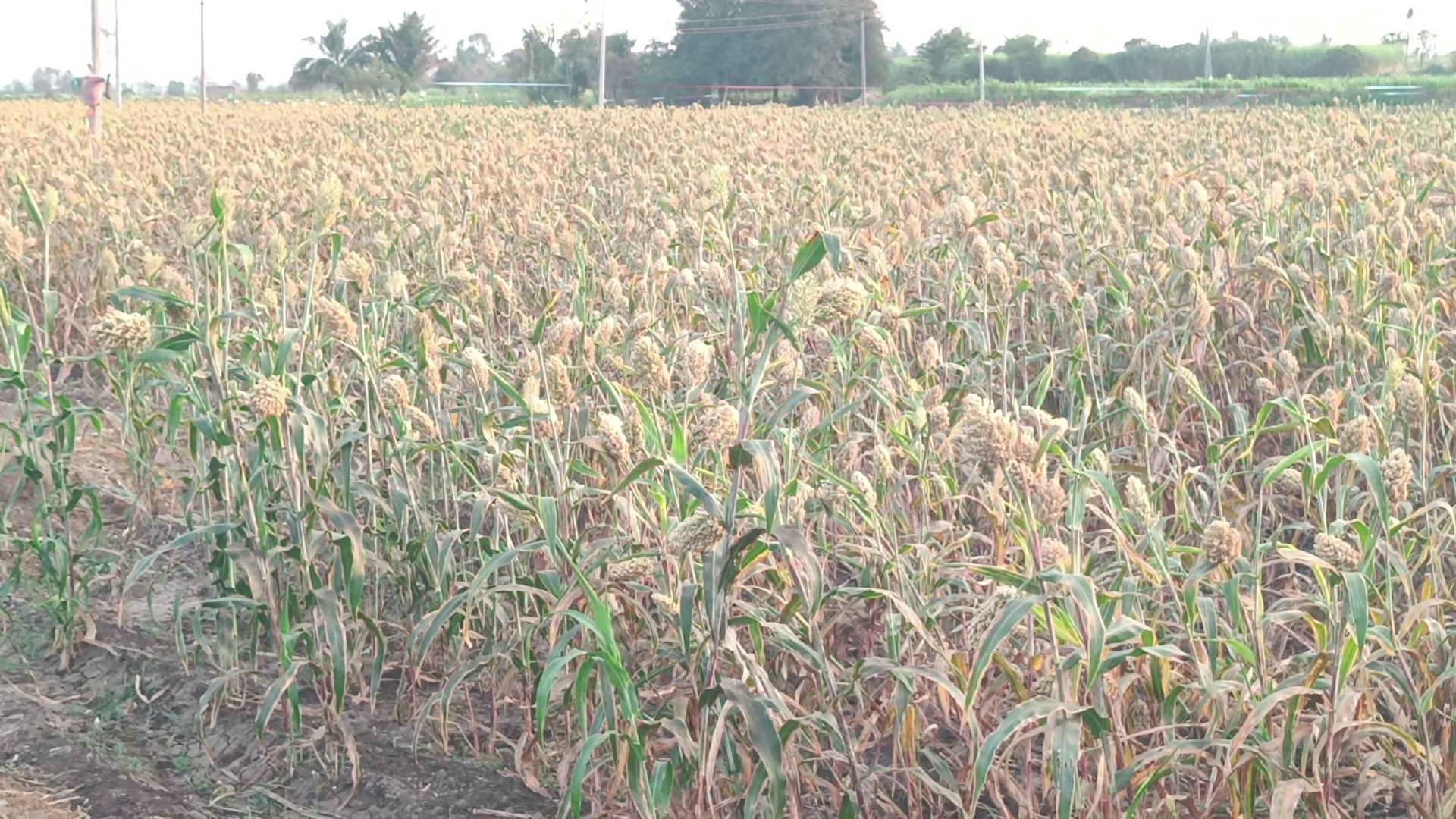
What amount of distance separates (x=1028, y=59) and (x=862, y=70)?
10.7m

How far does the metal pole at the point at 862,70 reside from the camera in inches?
Result: 1978

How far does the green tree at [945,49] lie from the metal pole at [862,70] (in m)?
5.47

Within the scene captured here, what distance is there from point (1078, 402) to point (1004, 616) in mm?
2559

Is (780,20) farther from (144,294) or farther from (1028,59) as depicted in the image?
(144,294)

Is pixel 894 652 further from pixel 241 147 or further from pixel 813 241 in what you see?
pixel 241 147

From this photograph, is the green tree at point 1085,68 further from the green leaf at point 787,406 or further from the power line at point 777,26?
the green leaf at point 787,406

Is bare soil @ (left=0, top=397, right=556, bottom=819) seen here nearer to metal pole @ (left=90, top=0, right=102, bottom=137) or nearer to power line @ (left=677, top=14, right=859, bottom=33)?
metal pole @ (left=90, top=0, right=102, bottom=137)

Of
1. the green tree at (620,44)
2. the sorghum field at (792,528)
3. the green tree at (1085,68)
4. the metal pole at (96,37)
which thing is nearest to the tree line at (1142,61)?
the green tree at (1085,68)

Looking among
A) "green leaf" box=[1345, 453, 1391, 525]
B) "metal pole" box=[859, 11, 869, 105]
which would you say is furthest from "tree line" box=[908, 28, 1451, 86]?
"green leaf" box=[1345, 453, 1391, 525]

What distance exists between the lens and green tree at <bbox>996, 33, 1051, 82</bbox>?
5856 cm

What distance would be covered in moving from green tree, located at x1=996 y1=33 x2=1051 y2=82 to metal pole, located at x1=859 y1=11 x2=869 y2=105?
23.6 feet

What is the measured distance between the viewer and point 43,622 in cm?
387

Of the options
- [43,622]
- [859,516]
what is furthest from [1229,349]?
[43,622]

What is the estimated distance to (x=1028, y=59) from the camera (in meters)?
58.8
